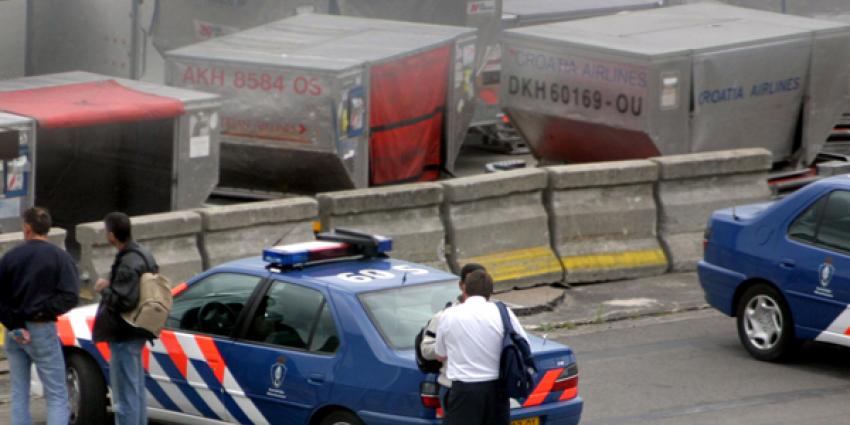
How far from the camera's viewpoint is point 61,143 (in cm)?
1558

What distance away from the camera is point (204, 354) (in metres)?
9.32

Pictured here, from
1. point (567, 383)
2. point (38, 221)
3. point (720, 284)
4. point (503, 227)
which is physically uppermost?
point (38, 221)

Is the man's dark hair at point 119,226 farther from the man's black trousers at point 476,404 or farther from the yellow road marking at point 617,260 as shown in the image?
the yellow road marking at point 617,260

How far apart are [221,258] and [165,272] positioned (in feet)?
1.84

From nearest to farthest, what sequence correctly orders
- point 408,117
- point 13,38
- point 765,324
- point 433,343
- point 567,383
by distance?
1. point 433,343
2. point 567,383
3. point 765,324
4. point 13,38
5. point 408,117

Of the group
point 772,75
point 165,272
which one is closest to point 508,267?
point 165,272

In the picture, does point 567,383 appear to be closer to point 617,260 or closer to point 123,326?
point 123,326

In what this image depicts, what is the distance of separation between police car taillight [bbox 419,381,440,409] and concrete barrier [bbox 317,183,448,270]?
202 inches

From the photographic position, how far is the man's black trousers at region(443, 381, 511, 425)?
8148mm

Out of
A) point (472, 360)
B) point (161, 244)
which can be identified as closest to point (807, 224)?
point (472, 360)

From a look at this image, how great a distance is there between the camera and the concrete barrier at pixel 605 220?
14.7 m

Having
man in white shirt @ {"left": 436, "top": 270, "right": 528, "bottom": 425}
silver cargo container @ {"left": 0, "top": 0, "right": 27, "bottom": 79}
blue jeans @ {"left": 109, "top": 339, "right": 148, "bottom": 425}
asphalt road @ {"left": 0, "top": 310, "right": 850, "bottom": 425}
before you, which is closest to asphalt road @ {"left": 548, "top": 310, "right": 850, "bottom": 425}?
asphalt road @ {"left": 0, "top": 310, "right": 850, "bottom": 425}

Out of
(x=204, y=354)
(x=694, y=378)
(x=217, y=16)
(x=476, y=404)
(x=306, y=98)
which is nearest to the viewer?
(x=476, y=404)

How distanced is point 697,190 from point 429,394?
759 cm
